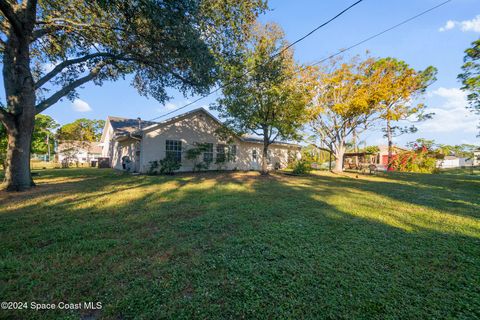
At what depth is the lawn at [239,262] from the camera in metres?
1.74

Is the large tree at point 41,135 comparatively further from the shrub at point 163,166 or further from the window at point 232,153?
the window at point 232,153

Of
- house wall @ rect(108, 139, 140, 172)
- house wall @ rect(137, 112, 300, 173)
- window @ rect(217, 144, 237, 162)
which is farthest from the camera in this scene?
window @ rect(217, 144, 237, 162)

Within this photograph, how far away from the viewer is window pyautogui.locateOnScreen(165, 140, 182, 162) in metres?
12.6

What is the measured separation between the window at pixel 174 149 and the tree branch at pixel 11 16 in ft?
25.0

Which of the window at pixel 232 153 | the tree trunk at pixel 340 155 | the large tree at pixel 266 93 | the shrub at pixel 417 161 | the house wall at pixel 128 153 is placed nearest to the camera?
the large tree at pixel 266 93

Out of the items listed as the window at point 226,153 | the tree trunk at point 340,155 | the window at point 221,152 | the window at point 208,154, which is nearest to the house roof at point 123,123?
the window at point 208,154

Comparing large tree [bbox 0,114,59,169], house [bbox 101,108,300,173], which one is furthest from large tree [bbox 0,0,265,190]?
large tree [bbox 0,114,59,169]

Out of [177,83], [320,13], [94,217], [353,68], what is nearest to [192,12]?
[177,83]

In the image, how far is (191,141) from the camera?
13.6 meters

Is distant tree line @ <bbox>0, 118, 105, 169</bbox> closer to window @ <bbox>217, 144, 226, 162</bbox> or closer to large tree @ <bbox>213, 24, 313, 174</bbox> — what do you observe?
window @ <bbox>217, 144, 226, 162</bbox>

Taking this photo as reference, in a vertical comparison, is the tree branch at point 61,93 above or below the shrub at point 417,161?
above

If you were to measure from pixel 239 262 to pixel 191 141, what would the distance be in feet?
39.7

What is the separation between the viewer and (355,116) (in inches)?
605

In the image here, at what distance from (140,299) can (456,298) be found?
317 centimetres
